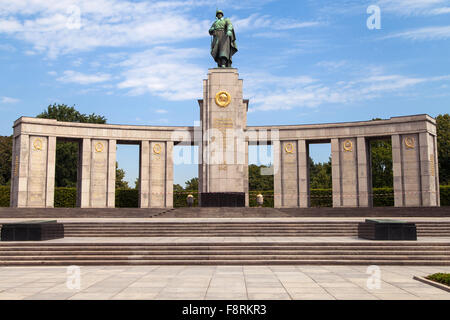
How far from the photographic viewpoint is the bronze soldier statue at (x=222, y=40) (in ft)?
124

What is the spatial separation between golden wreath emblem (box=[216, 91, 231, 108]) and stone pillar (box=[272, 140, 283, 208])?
7561 mm

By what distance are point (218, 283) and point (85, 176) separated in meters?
31.6

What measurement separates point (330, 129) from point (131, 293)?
112ft

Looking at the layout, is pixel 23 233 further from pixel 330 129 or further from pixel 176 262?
pixel 330 129

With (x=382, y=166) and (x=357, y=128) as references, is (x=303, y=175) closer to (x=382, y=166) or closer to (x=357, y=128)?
(x=357, y=128)

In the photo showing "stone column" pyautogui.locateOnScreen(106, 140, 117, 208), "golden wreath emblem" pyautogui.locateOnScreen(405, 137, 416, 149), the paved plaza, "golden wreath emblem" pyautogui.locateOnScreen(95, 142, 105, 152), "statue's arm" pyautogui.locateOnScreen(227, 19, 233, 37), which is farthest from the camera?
"golden wreath emblem" pyautogui.locateOnScreen(95, 142, 105, 152)

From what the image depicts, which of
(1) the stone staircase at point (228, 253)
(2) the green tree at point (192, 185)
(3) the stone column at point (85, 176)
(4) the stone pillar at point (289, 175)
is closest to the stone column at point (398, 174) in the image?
(4) the stone pillar at point (289, 175)

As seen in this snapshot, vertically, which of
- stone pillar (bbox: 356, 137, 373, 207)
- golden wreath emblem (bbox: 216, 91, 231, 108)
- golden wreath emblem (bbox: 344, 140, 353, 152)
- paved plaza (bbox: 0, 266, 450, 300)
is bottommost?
paved plaza (bbox: 0, 266, 450, 300)

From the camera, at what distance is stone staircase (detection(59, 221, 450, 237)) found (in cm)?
1980

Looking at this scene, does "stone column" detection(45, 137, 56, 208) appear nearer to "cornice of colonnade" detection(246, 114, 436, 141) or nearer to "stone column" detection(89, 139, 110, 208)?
"stone column" detection(89, 139, 110, 208)

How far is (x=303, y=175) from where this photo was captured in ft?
133

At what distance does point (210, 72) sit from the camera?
37.8 metres

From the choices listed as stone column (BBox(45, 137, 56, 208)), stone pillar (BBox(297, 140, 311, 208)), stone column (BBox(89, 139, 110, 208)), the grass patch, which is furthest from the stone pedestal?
the grass patch

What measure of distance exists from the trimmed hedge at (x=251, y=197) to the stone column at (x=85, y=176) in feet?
20.4
